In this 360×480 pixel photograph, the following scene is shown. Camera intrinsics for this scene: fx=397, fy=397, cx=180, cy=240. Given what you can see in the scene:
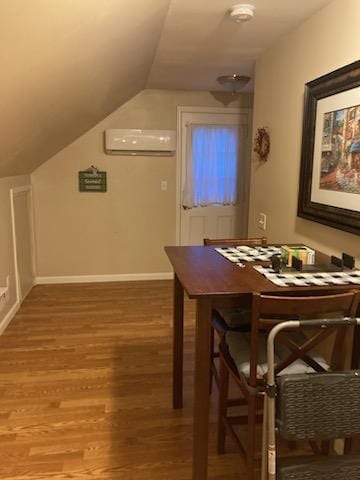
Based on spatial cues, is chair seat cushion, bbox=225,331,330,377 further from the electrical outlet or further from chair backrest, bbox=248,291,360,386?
the electrical outlet

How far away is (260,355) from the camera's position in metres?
1.66

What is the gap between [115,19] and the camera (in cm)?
186

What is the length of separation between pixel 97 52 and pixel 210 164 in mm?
2711

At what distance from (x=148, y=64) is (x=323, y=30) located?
156cm

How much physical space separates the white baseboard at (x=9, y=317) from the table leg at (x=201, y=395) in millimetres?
2232

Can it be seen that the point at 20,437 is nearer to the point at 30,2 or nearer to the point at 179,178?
the point at 30,2

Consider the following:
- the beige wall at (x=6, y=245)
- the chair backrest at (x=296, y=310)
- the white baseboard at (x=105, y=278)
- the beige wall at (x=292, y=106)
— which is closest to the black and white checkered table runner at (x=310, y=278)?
the chair backrest at (x=296, y=310)

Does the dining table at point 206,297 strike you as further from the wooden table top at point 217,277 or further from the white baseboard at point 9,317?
the white baseboard at point 9,317

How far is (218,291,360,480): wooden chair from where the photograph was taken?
4.54 feet

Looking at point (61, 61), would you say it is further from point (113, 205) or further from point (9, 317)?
point (113, 205)

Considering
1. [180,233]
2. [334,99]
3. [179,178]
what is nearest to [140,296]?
[180,233]

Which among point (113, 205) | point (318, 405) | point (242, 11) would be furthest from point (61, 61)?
point (113, 205)

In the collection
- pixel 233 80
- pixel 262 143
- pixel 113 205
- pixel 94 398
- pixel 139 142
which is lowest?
pixel 94 398

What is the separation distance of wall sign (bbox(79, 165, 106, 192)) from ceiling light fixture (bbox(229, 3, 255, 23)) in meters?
2.56
